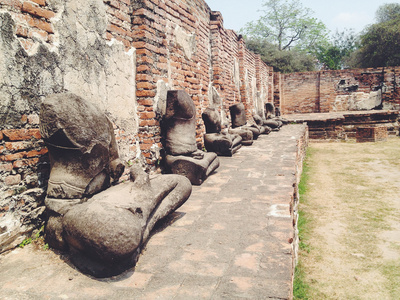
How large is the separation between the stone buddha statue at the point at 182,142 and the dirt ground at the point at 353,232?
1.40 meters

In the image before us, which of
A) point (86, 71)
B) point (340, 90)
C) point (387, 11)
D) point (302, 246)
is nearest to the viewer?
point (86, 71)

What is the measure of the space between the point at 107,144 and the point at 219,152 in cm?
293

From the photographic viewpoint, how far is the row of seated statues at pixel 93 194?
5.11ft

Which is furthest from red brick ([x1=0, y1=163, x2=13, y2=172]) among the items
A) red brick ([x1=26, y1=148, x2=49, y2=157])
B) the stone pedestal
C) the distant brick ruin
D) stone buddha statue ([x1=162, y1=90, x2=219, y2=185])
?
the stone pedestal

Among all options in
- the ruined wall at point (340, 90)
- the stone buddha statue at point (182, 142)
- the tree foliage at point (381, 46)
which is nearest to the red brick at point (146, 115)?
the stone buddha statue at point (182, 142)

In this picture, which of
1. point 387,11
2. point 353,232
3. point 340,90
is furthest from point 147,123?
point 387,11

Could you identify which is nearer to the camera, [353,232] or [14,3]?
[14,3]

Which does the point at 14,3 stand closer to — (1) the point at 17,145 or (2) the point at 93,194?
(1) the point at 17,145

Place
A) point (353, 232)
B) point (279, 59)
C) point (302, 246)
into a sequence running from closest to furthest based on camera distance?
point (302, 246)
point (353, 232)
point (279, 59)

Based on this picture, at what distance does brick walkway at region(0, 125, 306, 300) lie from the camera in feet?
4.69

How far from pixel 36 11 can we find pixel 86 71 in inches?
23.4

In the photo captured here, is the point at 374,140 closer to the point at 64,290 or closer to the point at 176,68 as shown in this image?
the point at 176,68

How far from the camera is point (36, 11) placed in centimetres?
212

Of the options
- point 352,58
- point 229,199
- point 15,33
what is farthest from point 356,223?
point 352,58
